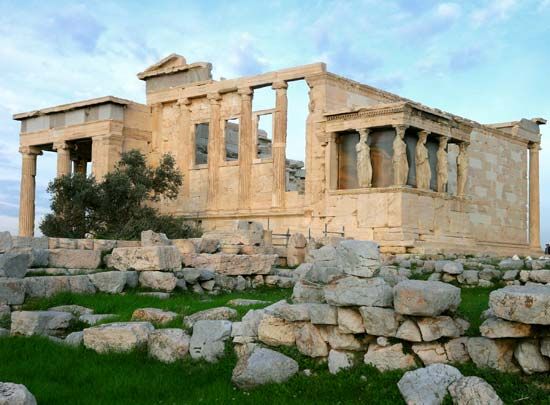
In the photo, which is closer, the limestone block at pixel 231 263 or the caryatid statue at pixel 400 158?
the limestone block at pixel 231 263

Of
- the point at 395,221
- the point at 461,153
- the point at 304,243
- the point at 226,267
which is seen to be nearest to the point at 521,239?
the point at 461,153

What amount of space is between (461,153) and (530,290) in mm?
19095

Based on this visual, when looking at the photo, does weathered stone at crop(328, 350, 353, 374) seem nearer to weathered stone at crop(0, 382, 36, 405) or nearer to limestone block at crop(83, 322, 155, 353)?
limestone block at crop(83, 322, 155, 353)

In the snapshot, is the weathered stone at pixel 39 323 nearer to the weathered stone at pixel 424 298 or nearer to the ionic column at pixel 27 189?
the weathered stone at pixel 424 298

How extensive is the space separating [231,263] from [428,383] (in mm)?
8186

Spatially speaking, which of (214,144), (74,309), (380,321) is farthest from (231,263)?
(214,144)

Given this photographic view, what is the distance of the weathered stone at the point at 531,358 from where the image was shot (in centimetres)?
581

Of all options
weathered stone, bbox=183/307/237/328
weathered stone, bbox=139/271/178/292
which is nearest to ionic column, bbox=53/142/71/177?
weathered stone, bbox=139/271/178/292

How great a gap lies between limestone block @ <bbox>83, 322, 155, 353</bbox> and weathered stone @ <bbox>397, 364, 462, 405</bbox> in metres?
3.24

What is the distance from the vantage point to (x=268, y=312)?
7.75 meters

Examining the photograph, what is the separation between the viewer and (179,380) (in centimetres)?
709

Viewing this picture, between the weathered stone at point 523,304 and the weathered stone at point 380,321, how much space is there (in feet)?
3.28

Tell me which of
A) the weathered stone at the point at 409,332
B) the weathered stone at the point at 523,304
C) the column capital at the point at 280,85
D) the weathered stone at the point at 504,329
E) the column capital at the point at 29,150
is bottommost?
the weathered stone at the point at 409,332

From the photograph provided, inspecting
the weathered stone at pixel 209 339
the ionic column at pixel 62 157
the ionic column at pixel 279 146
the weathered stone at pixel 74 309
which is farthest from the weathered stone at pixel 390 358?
the ionic column at pixel 62 157
